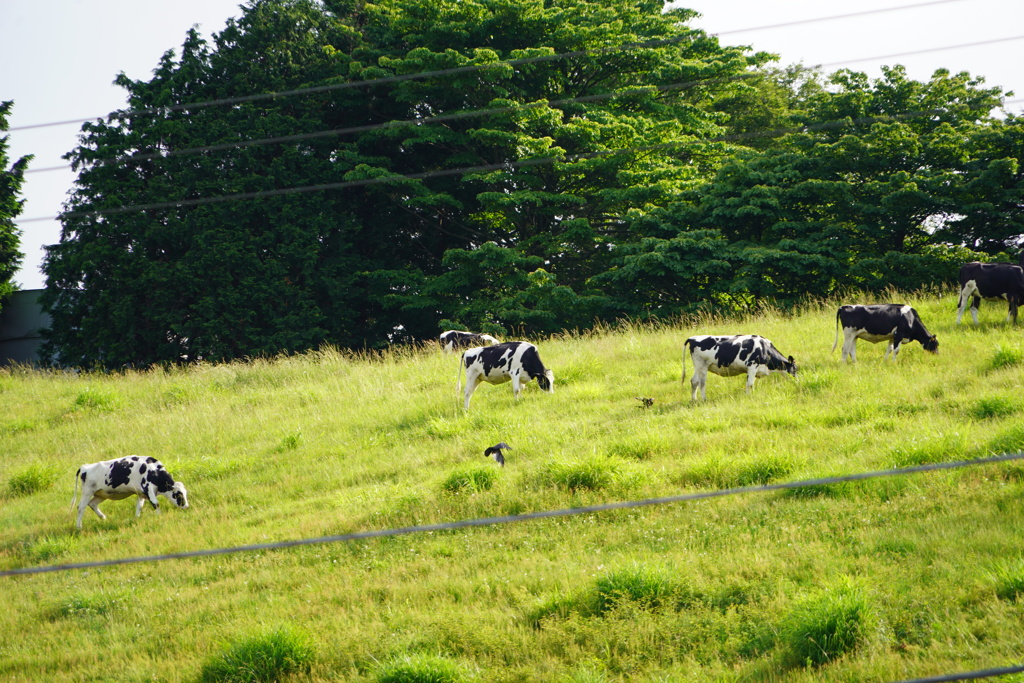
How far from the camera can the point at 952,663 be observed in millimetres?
6758

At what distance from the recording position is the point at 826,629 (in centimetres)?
729

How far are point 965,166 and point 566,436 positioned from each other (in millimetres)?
19122

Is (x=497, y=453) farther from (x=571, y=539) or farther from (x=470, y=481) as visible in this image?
(x=571, y=539)

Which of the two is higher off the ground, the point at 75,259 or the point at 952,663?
the point at 75,259

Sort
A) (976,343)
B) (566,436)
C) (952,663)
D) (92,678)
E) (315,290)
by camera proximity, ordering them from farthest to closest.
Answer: (315,290) → (976,343) → (566,436) → (92,678) → (952,663)

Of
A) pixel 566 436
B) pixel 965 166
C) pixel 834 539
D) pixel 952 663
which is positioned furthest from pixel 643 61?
pixel 952 663

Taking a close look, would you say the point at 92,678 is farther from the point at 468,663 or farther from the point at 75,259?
the point at 75,259

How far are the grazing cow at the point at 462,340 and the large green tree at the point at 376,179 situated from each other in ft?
13.4

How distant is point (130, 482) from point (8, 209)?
2581 cm

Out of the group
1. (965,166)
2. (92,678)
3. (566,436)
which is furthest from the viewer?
(965,166)

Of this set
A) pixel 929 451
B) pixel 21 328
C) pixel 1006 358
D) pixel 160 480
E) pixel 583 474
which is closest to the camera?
pixel 929 451

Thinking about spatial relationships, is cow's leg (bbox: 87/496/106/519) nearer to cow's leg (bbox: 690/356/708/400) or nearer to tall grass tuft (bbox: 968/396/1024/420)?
cow's leg (bbox: 690/356/708/400)

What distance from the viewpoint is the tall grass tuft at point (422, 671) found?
25.0 ft

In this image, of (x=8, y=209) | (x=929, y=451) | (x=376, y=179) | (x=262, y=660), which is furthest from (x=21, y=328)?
(x=929, y=451)
